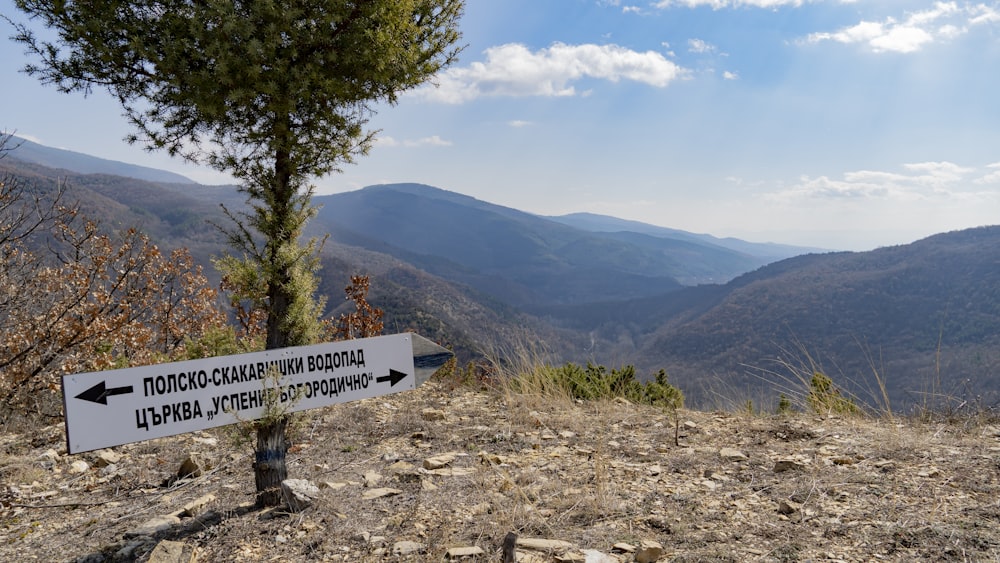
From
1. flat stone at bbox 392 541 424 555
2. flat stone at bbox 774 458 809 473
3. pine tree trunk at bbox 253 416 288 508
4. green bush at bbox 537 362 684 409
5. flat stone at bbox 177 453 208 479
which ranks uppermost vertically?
pine tree trunk at bbox 253 416 288 508

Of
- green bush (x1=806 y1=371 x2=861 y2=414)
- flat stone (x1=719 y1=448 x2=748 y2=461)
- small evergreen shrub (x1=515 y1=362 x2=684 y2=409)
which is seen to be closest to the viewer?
flat stone (x1=719 y1=448 x2=748 y2=461)

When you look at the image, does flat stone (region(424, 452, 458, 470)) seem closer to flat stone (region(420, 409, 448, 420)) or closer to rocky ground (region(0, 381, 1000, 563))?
rocky ground (region(0, 381, 1000, 563))

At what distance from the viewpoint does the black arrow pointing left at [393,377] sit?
141 inches

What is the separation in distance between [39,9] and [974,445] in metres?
7.22

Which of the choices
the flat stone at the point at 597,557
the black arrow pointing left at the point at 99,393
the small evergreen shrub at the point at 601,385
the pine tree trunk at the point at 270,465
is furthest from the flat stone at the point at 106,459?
the small evergreen shrub at the point at 601,385

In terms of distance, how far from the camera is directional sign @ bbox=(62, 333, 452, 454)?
2.59 meters

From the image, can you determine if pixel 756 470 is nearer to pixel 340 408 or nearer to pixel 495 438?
pixel 495 438

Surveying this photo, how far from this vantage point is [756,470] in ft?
13.4

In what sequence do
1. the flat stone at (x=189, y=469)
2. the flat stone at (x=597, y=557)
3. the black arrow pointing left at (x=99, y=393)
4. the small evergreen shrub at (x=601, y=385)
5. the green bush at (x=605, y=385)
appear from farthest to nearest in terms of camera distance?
the green bush at (x=605, y=385), the small evergreen shrub at (x=601, y=385), the flat stone at (x=189, y=469), the flat stone at (x=597, y=557), the black arrow pointing left at (x=99, y=393)

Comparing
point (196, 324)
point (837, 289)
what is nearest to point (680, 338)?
point (837, 289)

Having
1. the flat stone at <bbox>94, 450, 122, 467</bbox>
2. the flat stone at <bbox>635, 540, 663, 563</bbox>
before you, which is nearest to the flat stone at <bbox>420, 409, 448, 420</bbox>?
the flat stone at <bbox>94, 450, 122, 467</bbox>

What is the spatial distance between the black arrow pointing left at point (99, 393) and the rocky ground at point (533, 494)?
0.84m

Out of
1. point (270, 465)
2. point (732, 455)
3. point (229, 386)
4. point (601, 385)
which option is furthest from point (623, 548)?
point (601, 385)

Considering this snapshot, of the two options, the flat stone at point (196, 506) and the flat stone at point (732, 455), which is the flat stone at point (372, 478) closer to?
the flat stone at point (196, 506)
